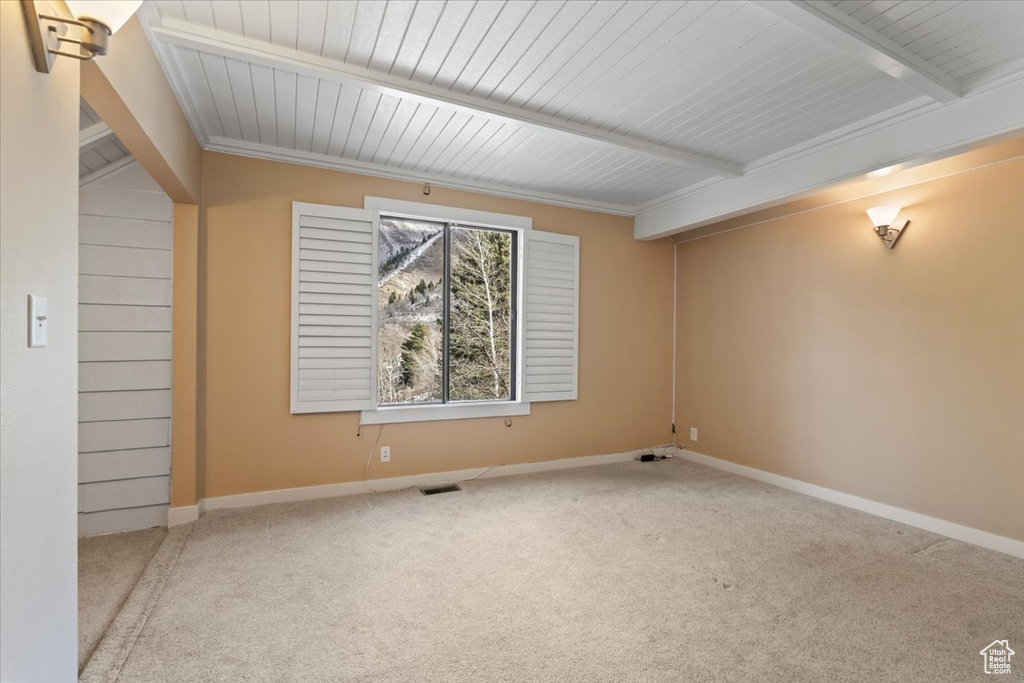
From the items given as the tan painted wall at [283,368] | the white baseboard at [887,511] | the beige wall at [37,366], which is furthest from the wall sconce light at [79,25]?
the white baseboard at [887,511]

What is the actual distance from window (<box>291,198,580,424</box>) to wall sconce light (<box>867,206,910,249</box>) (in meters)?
2.24

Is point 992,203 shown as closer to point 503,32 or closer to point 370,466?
point 503,32

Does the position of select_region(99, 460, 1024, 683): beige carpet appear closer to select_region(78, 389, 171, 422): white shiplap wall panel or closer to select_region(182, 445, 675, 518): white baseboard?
select_region(182, 445, 675, 518): white baseboard

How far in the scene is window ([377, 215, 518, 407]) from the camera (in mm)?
4480

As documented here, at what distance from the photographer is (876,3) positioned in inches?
76.6

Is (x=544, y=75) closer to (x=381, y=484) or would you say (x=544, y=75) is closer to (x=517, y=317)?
(x=517, y=317)

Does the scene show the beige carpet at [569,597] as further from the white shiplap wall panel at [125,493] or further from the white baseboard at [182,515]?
the white shiplap wall panel at [125,493]

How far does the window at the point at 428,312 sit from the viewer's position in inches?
143

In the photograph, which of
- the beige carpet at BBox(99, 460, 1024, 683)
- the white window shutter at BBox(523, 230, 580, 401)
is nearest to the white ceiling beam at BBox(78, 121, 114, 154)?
the beige carpet at BBox(99, 460, 1024, 683)

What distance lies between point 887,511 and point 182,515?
4657mm

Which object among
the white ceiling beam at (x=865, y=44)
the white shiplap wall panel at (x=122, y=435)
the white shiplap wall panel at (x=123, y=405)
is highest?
the white ceiling beam at (x=865, y=44)

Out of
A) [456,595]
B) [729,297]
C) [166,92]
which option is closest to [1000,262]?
[729,297]

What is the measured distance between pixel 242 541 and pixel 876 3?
3.96 metres

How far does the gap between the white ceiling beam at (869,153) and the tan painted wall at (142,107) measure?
3.66 m
